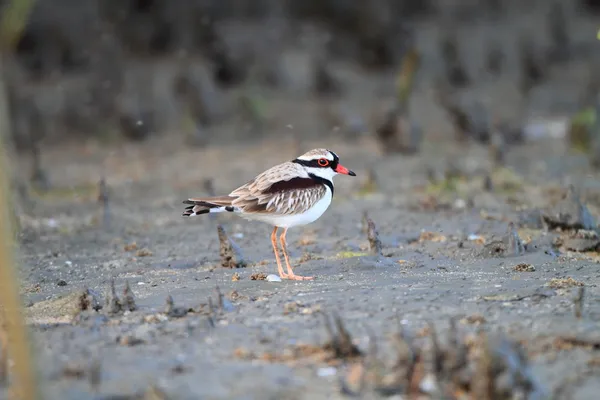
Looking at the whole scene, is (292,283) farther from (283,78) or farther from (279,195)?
(283,78)

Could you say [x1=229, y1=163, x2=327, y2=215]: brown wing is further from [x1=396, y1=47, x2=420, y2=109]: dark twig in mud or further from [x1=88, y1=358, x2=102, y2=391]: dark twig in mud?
[x1=396, y1=47, x2=420, y2=109]: dark twig in mud

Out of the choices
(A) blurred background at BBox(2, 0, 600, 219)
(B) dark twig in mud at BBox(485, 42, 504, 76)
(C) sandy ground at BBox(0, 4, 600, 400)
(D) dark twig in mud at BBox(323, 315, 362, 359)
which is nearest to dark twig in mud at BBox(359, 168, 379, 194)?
(C) sandy ground at BBox(0, 4, 600, 400)

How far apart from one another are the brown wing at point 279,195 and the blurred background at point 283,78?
222 inches

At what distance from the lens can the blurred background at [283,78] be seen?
587 inches

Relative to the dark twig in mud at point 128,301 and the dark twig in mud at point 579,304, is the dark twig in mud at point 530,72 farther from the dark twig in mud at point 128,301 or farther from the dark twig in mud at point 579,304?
the dark twig in mud at point 128,301

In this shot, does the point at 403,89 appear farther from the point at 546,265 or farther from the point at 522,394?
the point at 522,394

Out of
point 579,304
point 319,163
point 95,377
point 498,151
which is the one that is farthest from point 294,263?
point 498,151

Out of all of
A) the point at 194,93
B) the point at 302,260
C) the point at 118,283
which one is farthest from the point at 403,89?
the point at 118,283

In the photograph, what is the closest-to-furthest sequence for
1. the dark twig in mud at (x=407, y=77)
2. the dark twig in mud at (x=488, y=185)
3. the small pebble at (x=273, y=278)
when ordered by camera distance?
the small pebble at (x=273, y=278), the dark twig in mud at (x=488, y=185), the dark twig in mud at (x=407, y=77)

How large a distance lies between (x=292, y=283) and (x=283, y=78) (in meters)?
10.5

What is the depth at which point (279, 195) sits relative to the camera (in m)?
7.69

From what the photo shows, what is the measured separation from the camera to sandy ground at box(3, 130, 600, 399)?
538 cm

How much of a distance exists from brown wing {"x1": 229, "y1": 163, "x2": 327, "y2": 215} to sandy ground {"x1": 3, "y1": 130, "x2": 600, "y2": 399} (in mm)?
481

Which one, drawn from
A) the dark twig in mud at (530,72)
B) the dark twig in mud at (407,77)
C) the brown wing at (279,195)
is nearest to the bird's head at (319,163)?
the brown wing at (279,195)
